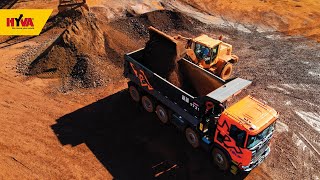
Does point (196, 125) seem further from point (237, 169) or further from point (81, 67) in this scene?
point (81, 67)

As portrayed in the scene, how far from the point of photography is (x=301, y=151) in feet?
46.6

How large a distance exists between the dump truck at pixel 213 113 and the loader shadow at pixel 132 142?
57 centimetres

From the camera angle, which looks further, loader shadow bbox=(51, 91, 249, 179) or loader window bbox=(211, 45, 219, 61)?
loader window bbox=(211, 45, 219, 61)

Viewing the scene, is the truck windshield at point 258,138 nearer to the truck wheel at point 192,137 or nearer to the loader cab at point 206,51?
the truck wheel at point 192,137

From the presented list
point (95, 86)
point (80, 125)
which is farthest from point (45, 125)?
point (95, 86)

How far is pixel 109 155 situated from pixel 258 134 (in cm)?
622

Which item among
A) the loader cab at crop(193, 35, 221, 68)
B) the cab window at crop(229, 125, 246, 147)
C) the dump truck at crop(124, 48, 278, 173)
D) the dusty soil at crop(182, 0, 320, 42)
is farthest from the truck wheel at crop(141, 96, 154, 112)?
the dusty soil at crop(182, 0, 320, 42)

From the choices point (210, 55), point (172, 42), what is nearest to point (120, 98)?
point (172, 42)

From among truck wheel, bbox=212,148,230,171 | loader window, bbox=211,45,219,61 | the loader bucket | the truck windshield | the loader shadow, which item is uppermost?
the loader bucket

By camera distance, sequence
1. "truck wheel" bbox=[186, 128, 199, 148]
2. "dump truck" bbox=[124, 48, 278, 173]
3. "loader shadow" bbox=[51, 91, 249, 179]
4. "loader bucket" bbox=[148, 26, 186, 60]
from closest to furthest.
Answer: "dump truck" bbox=[124, 48, 278, 173] < "loader shadow" bbox=[51, 91, 249, 179] < "truck wheel" bbox=[186, 128, 199, 148] < "loader bucket" bbox=[148, 26, 186, 60]

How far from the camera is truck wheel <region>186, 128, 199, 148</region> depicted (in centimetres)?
1331

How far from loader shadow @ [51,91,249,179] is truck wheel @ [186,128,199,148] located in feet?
1.01

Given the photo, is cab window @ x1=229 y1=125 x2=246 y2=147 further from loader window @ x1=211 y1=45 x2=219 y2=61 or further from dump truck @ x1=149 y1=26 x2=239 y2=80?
loader window @ x1=211 y1=45 x2=219 y2=61

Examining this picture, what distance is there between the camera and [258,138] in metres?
11.4
